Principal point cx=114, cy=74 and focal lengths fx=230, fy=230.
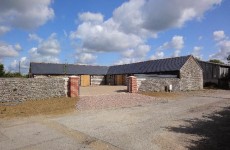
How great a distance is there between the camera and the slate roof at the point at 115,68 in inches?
1387

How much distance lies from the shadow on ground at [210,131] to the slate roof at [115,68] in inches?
841

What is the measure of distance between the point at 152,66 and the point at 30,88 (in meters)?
25.7

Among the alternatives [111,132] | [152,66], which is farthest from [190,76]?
[111,132]

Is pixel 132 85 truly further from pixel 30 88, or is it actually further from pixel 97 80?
pixel 97 80

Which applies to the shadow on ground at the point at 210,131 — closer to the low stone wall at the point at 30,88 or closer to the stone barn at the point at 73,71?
the low stone wall at the point at 30,88

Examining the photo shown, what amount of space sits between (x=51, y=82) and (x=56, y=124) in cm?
898

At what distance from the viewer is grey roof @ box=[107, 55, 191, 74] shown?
3400 centimetres

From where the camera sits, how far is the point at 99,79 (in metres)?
50.6

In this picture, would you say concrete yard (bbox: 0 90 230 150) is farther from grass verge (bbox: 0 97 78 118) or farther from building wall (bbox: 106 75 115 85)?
building wall (bbox: 106 75 115 85)

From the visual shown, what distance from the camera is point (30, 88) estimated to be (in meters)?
18.2

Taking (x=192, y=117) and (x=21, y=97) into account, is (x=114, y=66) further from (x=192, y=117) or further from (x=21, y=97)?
(x=192, y=117)

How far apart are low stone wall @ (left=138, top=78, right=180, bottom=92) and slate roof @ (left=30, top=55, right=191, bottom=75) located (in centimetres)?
365

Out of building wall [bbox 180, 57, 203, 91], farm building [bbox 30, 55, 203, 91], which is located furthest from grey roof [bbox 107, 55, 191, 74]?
building wall [bbox 180, 57, 203, 91]

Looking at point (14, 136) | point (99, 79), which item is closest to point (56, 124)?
point (14, 136)
